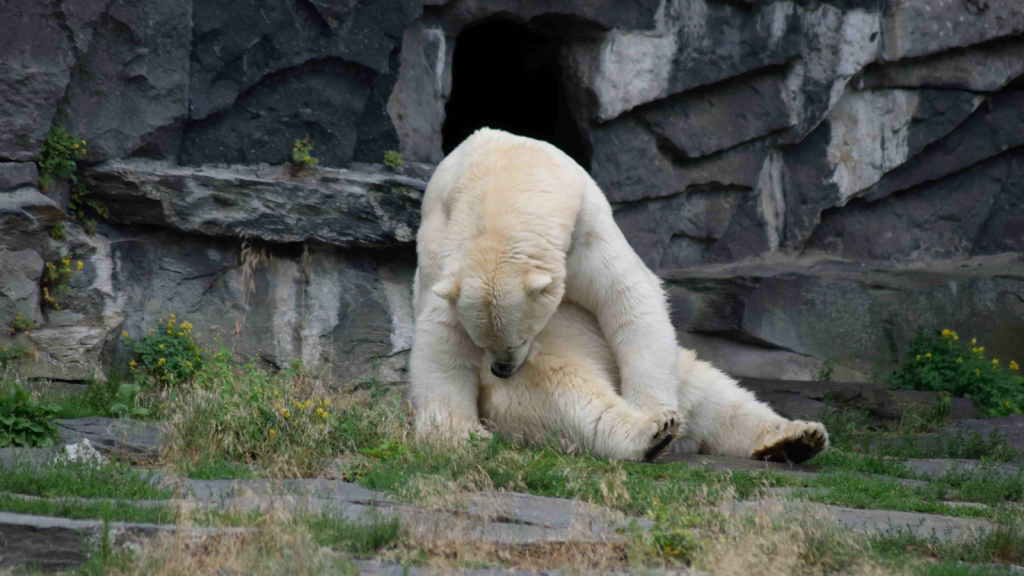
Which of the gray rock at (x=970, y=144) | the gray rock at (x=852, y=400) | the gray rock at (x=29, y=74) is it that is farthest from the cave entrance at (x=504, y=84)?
the gray rock at (x=29, y=74)

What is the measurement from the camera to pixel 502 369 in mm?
5457

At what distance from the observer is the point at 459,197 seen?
5695mm

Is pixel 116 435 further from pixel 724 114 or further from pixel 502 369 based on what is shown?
pixel 724 114

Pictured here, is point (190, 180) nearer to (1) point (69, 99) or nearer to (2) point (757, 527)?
(1) point (69, 99)

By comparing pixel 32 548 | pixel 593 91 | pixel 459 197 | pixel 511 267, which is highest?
pixel 593 91

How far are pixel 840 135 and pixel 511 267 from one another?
691 centimetres

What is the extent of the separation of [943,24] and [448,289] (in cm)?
783

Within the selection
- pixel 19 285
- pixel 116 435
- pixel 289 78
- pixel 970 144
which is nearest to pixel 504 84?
pixel 289 78

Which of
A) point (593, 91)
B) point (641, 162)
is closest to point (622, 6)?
point (593, 91)

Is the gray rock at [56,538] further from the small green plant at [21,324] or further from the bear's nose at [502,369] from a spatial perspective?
the small green plant at [21,324]

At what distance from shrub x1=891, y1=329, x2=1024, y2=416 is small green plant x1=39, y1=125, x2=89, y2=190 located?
776 centimetres

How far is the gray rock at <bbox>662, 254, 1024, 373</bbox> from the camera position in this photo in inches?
391

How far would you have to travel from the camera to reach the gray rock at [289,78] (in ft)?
26.9

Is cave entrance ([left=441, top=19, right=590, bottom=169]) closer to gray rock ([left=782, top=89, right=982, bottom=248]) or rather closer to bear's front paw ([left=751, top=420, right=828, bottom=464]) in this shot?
gray rock ([left=782, top=89, right=982, bottom=248])
